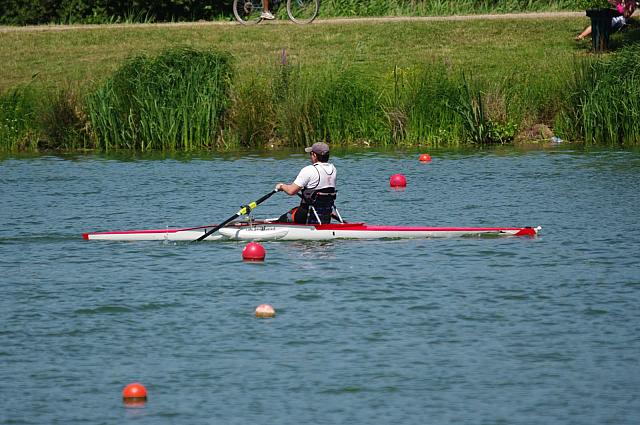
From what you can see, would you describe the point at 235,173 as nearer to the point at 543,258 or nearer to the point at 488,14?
the point at 543,258

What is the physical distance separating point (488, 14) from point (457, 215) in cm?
2044

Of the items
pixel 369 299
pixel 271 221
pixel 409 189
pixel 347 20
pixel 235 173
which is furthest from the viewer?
pixel 347 20

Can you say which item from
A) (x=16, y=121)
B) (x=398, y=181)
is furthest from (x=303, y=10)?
(x=398, y=181)

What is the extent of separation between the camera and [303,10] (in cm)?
4228

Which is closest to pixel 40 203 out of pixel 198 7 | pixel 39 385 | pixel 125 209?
pixel 125 209

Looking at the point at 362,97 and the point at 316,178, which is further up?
the point at 362,97

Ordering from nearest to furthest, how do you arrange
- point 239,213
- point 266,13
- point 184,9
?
point 239,213
point 266,13
point 184,9

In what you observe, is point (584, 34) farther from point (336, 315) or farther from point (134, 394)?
point (134, 394)

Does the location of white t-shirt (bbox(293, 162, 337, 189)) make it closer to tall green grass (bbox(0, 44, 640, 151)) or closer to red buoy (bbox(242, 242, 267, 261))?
red buoy (bbox(242, 242, 267, 261))

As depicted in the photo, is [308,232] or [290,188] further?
[308,232]

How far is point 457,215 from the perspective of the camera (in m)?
21.9

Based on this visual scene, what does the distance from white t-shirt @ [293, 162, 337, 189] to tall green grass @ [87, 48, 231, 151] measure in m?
11.6

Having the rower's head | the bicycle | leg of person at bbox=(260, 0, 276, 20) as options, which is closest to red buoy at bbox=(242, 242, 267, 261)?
the rower's head

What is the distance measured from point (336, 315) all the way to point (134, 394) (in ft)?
12.0
